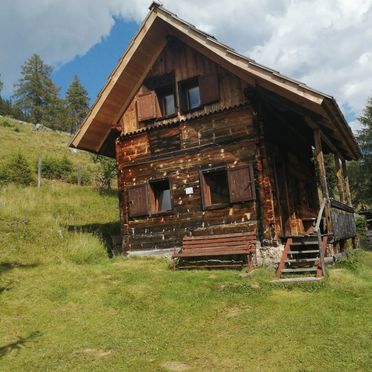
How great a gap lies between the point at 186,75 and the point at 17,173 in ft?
63.7

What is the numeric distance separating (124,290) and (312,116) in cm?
699

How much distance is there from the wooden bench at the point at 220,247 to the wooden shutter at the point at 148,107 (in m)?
4.42

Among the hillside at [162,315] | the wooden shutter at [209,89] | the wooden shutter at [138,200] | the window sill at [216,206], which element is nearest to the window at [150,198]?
the wooden shutter at [138,200]

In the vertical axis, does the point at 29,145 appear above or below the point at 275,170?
above

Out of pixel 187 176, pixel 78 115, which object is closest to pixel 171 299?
pixel 187 176

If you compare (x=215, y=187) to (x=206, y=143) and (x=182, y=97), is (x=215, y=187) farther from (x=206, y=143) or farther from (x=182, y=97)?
(x=182, y=97)

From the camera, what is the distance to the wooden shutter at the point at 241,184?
12102mm

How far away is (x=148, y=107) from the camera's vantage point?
1423cm

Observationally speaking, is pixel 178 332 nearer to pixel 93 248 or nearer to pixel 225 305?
pixel 225 305

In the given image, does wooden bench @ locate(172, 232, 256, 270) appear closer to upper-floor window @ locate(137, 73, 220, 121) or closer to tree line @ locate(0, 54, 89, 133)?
upper-floor window @ locate(137, 73, 220, 121)

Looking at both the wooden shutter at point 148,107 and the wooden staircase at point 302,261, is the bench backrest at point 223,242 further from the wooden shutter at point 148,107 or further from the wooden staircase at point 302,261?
the wooden shutter at point 148,107

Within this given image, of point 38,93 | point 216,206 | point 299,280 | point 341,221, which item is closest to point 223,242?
point 216,206

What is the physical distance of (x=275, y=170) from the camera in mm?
13141

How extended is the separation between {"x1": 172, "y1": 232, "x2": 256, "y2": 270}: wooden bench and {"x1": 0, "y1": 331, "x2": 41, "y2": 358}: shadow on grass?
16.6 ft
